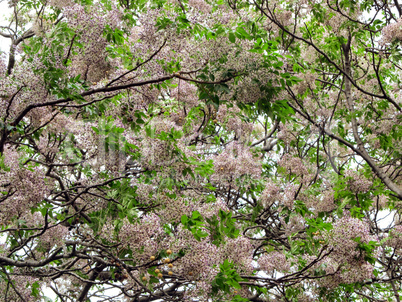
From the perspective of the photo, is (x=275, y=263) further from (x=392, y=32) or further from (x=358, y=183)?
(x=392, y=32)

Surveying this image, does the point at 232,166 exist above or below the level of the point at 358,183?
above

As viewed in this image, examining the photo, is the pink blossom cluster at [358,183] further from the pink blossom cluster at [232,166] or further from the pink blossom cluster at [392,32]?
the pink blossom cluster at [392,32]

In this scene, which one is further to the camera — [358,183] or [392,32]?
[358,183]

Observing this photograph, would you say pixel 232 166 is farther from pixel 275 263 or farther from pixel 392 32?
pixel 392 32

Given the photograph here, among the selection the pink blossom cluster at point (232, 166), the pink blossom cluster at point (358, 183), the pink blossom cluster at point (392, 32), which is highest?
the pink blossom cluster at point (392, 32)

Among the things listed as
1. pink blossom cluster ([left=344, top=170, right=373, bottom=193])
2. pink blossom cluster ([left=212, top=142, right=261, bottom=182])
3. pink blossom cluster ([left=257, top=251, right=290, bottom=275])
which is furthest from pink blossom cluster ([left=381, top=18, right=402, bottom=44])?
pink blossom cluster ([left=257, top=251, right=290, bottom=275])

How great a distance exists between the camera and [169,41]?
157 inches

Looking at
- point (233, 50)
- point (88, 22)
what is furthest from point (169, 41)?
point (88, 22)

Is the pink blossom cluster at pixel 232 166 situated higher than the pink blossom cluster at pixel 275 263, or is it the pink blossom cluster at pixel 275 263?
the pink blossom cluster at pixel 232 166

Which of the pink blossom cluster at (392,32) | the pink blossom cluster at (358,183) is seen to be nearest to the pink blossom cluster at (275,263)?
the pink blossom cluster at (358,183)

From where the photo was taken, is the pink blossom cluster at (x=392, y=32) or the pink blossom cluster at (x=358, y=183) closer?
the pink blossom cluster at (x=392, y=32)

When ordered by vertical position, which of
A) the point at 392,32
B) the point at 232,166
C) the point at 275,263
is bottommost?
the point at 275,263

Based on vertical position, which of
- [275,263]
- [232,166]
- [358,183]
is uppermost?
[232,166]

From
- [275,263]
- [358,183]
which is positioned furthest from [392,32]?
[275,263]
